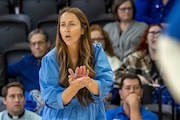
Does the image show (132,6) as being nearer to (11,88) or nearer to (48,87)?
(11,88)

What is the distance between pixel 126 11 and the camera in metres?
4.77

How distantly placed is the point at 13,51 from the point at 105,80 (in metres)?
2.63

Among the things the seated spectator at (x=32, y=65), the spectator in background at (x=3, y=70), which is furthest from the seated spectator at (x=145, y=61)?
the spectator in background at (x=3, y=70)

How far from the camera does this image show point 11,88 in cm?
377

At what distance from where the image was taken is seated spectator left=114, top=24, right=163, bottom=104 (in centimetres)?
420

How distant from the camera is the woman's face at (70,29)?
86.5 inches

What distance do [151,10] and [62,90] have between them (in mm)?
2974

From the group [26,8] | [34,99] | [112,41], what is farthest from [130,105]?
[26,8]

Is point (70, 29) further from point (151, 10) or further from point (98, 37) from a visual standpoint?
point (151, 10)

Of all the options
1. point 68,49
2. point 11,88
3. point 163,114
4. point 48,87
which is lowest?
point 163,114

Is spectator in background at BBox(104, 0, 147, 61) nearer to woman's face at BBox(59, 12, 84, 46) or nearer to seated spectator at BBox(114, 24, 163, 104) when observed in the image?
seated spectator at BBox(114, 24, 163, 104)

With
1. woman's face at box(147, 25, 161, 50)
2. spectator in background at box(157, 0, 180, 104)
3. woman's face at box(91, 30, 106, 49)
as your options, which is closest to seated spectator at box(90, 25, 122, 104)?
woman's face at box(91, 30, 106, 49)

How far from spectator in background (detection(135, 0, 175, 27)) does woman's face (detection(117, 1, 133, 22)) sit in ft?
0.95

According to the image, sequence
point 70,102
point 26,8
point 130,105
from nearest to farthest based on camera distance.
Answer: point 70,102, point 130,105, point 26,8
